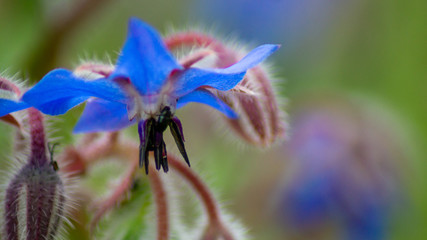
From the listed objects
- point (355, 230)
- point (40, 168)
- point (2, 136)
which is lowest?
point (40, 168)

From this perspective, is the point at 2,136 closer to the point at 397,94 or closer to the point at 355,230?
the point at 355,230

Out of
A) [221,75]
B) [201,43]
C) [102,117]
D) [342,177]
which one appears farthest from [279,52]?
[221,75]

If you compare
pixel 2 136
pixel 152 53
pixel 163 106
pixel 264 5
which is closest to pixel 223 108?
pixel 163 106

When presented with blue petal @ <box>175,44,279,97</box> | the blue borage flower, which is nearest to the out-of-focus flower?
the blue borage flower

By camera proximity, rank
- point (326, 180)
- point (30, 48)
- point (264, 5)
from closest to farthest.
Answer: point (30, 48) → point (326, 180) → point (264, 5)

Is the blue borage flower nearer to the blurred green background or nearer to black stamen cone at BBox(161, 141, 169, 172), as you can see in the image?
black stamen cone at BBox(161, 141, 169, 172)

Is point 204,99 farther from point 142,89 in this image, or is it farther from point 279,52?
point 279,52
